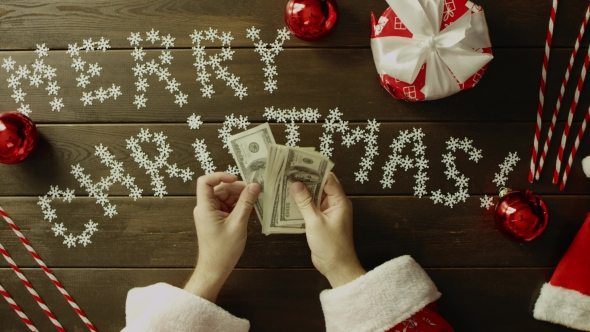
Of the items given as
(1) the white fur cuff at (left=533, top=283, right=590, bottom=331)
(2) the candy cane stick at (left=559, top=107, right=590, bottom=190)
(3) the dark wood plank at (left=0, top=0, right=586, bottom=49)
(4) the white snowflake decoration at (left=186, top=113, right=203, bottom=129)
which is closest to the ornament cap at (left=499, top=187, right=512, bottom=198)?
(2) the candy cane stick at (left=559, top=107, right=590, bottom=190)

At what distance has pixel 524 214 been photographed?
126cm

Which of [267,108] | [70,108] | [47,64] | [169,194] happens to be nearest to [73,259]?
[169,194]

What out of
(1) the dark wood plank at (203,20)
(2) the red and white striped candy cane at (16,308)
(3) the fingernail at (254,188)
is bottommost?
(2) the red and white striped candy cane at (16,308)

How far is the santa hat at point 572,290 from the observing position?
4.30ft

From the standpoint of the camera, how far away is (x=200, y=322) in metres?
1.18

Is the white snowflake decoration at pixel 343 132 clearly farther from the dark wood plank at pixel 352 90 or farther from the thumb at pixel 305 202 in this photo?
the thumb at pixel 305 202

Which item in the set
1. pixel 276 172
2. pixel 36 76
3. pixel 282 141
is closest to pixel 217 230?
pixel 276 172

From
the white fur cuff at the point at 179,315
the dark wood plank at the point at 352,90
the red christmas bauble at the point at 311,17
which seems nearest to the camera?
the white fur cuff at the point at 179,315

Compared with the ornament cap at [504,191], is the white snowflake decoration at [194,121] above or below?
above

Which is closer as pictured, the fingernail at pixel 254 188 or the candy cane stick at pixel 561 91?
the fingernail at pixel 254 188

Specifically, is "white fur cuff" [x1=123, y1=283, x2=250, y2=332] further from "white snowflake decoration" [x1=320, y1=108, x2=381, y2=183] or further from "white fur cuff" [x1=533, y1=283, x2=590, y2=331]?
"white fur cuff" [x1=533, y1=283, x2=590, y2=331]

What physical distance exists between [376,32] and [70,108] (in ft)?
3.15

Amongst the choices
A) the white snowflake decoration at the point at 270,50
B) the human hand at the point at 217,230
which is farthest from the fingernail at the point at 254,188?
the white snowflake decoration at the point at 270,50

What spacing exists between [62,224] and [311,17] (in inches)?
39.3
